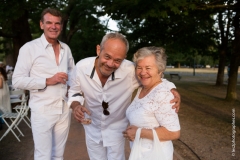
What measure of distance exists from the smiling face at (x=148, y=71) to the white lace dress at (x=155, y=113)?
0.25ft

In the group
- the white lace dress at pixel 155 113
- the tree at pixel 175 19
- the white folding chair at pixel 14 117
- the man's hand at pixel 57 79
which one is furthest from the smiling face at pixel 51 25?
the tree at pixel 175 19

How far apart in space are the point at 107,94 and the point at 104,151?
2.20ft

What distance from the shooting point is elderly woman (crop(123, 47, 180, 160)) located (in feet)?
6.41

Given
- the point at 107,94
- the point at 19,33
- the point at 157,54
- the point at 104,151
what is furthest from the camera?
the point at 19,33

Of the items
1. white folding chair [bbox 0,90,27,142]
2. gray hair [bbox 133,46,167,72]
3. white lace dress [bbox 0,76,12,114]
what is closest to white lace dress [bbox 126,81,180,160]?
gray hair [bbox 133,46,167,72]

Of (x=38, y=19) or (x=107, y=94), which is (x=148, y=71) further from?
(x=38, y=19)

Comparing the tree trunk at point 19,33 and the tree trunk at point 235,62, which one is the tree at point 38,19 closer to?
the tree trunk at point 19,33

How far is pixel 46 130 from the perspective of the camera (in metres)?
2.88

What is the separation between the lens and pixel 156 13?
736 cm

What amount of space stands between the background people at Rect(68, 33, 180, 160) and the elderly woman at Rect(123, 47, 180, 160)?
0.26 meters

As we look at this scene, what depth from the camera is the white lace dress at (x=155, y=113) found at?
194 cm

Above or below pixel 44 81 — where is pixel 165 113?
below

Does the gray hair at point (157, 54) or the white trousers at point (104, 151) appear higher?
the gray hair at point (157, 54)

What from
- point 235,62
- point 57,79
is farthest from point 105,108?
point 235,62
